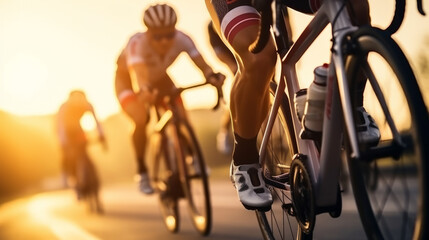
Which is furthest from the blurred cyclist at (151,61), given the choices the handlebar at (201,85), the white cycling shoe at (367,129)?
the white cycling shoe at (367,129)

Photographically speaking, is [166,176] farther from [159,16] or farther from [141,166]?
[159,16]

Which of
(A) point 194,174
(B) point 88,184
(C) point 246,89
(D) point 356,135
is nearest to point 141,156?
(A) point 194,174

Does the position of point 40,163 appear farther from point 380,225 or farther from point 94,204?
point 380,225

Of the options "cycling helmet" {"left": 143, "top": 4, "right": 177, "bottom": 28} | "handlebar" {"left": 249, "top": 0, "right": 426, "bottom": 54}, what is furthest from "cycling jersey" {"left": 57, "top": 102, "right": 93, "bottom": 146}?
"handlebar" {"left": 249, "top": 0, "right": 426, "bottom": 54}

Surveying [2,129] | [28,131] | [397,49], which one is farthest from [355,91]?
[28,131]

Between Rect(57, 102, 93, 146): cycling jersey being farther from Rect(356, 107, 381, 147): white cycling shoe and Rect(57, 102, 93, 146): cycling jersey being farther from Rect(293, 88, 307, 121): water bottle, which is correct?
Rect(356, 107, 381, 147): white cycling shoe

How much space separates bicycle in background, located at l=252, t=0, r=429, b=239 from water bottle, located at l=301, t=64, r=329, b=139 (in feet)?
0.24

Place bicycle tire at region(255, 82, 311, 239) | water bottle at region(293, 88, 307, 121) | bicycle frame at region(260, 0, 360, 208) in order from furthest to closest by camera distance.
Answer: bicycle tire at region(255, 82, 311, 239), water bottle at region(293, 88, 307, 121), bicycle frame at region(260, 0, 360, 208)

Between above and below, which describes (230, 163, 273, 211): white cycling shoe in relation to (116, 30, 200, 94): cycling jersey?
below

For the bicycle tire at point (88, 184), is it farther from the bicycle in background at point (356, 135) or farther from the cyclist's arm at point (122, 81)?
the bicycle in background at point (356, 135)

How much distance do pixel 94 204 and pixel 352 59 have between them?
9627 millimetres

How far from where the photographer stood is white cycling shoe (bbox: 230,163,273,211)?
356 cm

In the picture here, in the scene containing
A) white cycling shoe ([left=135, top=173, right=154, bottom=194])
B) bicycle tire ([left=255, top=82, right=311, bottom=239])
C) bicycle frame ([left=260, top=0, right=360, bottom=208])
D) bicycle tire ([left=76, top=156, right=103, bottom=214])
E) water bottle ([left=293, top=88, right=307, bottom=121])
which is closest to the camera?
bicycle frame ([left=260, top=0, right=360, bottom=208])

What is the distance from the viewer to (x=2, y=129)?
84.9 metres
